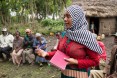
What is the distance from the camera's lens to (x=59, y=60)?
2531 millimetres

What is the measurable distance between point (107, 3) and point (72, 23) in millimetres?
13658

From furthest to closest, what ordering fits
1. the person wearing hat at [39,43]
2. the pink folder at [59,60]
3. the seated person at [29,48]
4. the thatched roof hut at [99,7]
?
the thatched roof hut at [99,7]
the seated person at [29,48]
the person wearing hat at [39,43]
the pink folder at [59,60]

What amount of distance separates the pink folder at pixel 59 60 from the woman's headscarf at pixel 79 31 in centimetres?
22

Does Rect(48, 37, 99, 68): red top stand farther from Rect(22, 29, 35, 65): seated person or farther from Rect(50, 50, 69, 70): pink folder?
Rect(22, 29, 35, 65): seated person

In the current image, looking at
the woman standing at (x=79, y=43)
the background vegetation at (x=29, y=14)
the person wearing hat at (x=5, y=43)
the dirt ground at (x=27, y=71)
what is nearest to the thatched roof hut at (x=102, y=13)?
the background vegetation at (x=29, y=14)

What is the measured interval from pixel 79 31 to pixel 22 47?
651 centimetres

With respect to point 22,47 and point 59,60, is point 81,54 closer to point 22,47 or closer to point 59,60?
point 59,60

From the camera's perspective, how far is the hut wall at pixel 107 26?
14719mm

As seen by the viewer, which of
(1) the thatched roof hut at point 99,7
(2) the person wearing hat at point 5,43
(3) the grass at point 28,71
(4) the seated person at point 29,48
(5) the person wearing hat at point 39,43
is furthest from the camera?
(1) the thatched roof hut at point 99,7

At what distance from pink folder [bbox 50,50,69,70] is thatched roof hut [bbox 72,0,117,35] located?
486 inches

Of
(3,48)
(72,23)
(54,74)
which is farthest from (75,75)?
(3,48)

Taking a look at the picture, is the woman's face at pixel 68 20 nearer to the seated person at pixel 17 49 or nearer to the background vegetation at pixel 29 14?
the seated person at pixel 17 49

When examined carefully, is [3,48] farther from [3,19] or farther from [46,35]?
[3,19]

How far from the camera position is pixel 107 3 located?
1557 centimetres
